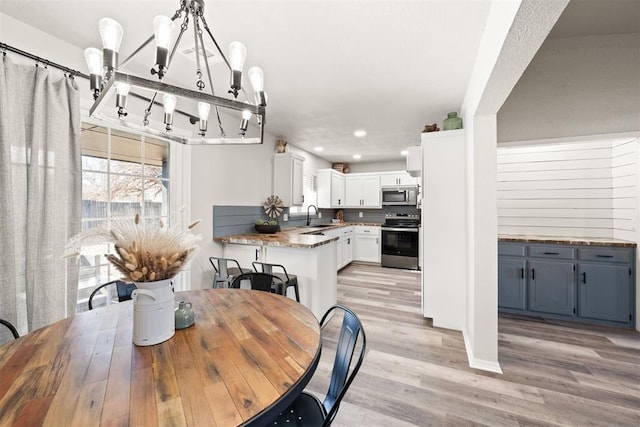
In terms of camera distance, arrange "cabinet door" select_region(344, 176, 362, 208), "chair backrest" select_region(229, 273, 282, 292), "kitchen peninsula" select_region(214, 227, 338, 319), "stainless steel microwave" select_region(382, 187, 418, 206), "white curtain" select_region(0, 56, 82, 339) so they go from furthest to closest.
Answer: "cabinet door" select_region(344, 176, 362, 208) → "stainless steel microwave" select_region(382, 187, 418, 206) → "kitchen peninsula" select_region(214, 227, 338, 319) → "chair backrest" select_region(229, 273, 282, 292) → "white curtain" select_region(0, 56, 82, 339)

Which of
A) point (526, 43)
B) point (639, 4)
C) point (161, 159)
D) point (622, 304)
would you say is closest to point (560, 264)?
point (622, 304)

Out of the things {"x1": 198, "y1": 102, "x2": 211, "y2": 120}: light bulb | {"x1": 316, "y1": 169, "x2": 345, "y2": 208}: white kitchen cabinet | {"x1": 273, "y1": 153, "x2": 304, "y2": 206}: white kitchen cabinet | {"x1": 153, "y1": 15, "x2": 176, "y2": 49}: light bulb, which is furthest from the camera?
{"x1": 316, "y1": 169, "x2": 345, "y2": 208}: white kitchen cabinet

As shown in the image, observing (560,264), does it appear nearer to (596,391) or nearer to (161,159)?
(596,391)

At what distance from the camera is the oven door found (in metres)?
5.33

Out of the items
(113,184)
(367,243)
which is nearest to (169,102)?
(113,184)

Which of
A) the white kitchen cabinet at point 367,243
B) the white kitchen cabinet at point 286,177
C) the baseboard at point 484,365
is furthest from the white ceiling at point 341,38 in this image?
the white kitchen cabinet at point 367,243

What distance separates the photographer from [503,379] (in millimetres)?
1965

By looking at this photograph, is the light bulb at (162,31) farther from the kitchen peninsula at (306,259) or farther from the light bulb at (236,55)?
the kitchen peninsula at (306,259)

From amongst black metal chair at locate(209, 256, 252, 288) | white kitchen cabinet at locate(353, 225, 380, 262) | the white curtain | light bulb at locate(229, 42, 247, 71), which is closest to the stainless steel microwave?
white kitchen cabinet at locate(353, 225, 380, 262)

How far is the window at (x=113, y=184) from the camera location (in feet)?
6.95

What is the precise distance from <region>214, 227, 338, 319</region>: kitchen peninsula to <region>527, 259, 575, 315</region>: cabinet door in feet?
7.31

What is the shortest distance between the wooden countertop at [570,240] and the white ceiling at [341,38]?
167 cm

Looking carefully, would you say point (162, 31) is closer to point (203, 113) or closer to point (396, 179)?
point (203, 113)

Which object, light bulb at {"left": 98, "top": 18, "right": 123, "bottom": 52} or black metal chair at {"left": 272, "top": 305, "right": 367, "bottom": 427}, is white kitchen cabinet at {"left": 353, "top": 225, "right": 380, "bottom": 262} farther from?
light bulb at {"left": 98, "top": 18, "right": 123, "bottom": 52}
